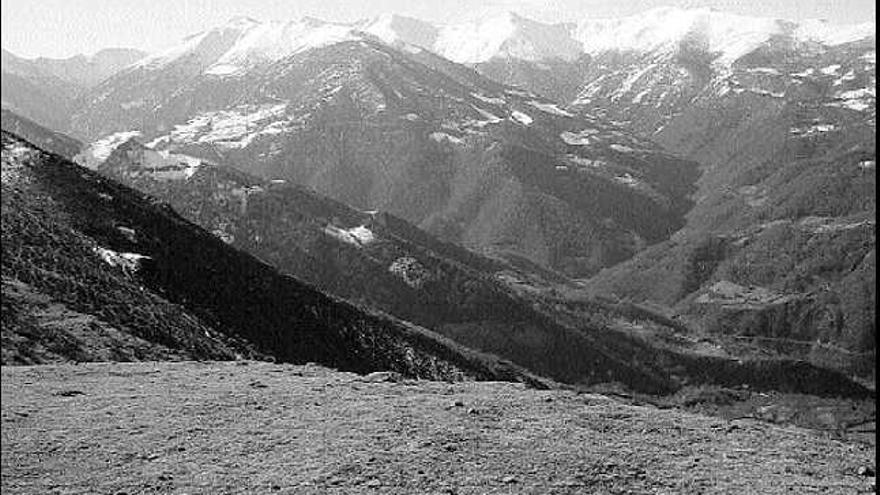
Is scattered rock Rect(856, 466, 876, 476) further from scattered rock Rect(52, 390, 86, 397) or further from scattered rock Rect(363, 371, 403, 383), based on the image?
scattered rock Rect(52, 390, 86, 397)

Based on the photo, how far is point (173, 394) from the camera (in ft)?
173

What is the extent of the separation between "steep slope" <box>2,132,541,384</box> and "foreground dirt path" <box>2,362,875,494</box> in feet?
62.0

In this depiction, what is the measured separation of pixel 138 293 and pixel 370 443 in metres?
76.3

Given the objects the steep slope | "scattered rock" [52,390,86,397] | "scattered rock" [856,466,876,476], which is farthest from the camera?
the steep slope

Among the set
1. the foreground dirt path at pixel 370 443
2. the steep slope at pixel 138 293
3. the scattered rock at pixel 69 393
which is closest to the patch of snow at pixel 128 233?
the steep slope at pixel 138 293

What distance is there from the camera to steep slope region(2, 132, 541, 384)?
3137 inches

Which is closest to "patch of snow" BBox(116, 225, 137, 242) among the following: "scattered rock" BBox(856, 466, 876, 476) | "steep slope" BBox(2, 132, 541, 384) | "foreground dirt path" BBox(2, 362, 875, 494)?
"steep slope" BBox(2, 132, 541, 384)

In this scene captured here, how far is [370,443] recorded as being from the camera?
44438 mm

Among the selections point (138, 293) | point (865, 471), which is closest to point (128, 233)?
point (138, 293)

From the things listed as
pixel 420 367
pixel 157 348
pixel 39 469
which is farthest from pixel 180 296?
pixel 39 469

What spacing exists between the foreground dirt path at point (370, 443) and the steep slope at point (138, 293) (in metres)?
18.9

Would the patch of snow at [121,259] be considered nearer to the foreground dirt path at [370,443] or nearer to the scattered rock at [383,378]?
the foreground dirt path at [370,443]

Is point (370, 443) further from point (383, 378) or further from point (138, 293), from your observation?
point (138, 293)

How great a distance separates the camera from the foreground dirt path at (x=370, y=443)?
38.9 meters
